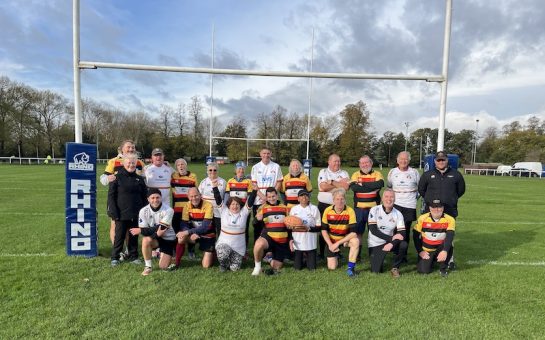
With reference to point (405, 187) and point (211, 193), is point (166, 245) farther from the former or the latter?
point (405, 187)

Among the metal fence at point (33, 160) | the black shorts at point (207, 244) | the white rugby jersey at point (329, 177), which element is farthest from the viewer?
the metal fence at point (33, 160)

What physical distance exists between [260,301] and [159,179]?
2.42m

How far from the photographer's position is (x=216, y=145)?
44500 mm

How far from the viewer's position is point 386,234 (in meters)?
4.71

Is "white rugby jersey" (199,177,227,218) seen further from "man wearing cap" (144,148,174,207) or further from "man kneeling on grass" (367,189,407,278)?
"man kneeling on grass" (367,189,407,278)

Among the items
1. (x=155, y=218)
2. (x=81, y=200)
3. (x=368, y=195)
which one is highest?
(x=368, y=195)

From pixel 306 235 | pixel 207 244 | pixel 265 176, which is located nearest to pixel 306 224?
pixel 306 235

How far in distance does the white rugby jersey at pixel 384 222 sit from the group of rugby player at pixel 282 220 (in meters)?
0.01

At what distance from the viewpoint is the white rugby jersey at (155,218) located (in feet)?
15.3

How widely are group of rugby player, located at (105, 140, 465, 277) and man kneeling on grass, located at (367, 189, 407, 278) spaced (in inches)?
0.5

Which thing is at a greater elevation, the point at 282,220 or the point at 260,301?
the point at 282,220

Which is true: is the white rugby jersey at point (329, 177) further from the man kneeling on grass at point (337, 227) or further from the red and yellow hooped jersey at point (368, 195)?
the man kneeling on grass at point (337, 227)

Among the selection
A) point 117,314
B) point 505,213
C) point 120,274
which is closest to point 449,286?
point 117,314

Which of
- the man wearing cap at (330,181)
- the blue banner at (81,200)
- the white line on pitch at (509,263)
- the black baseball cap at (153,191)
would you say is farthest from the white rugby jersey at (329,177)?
the blue banner at (81,200)
